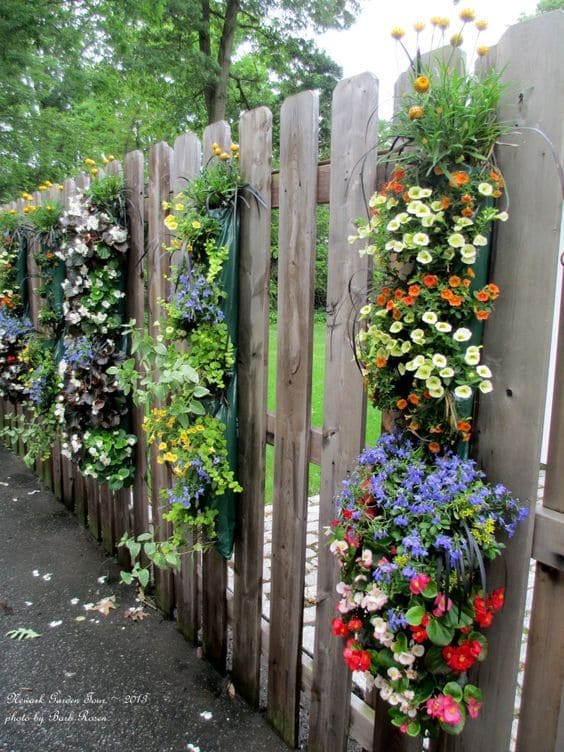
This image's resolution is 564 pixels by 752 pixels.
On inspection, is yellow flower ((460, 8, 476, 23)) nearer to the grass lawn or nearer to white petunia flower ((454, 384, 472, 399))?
white petunia flower ((454, 384, 472, 399))

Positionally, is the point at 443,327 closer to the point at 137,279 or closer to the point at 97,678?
the point at 137,279

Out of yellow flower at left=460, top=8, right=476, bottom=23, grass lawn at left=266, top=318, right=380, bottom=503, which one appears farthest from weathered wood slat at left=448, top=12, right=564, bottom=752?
grass lawn at left=266, top=318, right=380, bottom=503

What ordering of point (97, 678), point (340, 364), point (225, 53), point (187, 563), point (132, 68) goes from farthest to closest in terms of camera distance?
point (225, 53) → point (132, 68) → point (187, 563) → point (97, 678) → point (340, 364)

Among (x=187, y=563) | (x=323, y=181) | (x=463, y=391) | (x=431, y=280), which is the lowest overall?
(x=187, y=563)

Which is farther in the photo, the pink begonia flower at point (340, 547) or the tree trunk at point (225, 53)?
the tree trunk at point (225, 53)

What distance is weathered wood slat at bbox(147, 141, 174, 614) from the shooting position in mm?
2525

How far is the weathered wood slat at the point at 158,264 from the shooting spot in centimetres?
253

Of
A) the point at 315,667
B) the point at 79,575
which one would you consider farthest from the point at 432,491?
the point at 79,575

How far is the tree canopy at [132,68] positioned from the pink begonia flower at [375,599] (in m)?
8.97

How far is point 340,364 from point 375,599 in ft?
2.34

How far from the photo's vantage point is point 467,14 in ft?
3.73

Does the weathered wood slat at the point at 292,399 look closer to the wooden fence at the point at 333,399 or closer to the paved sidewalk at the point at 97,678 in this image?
the wooden fence at the point at 333,399

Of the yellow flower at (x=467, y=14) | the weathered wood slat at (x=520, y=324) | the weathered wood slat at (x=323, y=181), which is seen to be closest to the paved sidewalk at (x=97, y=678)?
the weathered wood slat at (x=520, y=324)

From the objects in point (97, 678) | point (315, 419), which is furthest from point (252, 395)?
point (315, 419)
